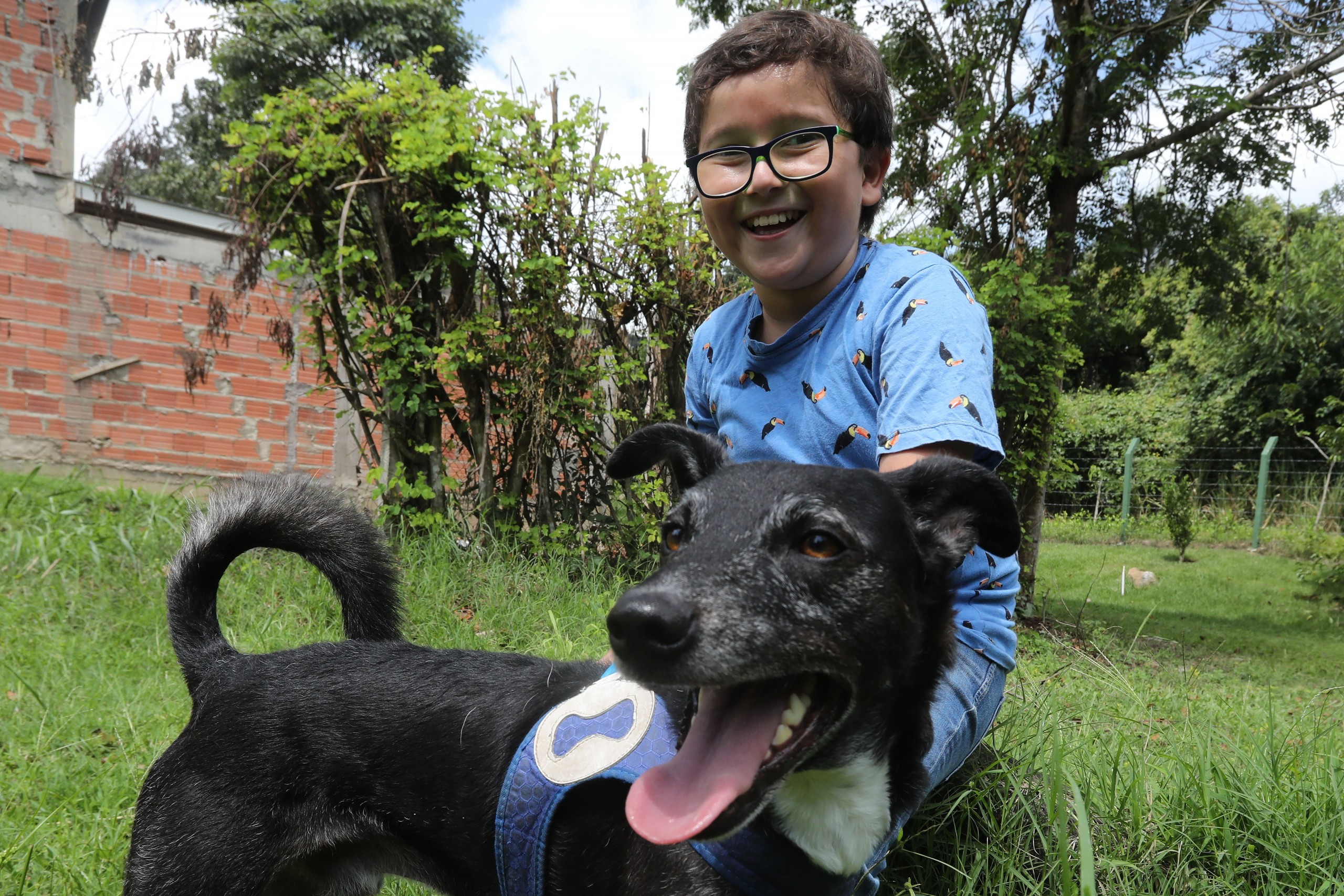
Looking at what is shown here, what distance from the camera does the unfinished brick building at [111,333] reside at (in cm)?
755

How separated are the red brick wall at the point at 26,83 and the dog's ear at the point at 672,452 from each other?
8.47m

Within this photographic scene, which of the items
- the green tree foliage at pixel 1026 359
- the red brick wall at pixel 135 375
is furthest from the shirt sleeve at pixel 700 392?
the red brick wall at pixel 135 375

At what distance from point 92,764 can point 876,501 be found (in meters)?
3.02

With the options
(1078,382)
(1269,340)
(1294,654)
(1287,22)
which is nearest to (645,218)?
(1287,22)

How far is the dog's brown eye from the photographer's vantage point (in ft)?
4.83

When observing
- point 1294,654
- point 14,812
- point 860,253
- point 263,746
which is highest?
point 860,253

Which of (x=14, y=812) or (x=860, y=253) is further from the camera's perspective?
(x=14, y=812)

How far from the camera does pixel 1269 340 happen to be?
1659 centimetres

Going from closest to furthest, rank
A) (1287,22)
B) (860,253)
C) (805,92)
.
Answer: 1. (805,92)
2. (860,253)
3. (1287,22)

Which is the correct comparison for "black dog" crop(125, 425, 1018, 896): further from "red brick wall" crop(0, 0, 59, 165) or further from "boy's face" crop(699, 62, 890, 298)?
"red brick wall" crop(0, 0, 59, 165)

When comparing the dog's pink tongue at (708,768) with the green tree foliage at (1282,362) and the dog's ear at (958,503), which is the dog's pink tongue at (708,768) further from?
the green tree foliage at (1282,362)

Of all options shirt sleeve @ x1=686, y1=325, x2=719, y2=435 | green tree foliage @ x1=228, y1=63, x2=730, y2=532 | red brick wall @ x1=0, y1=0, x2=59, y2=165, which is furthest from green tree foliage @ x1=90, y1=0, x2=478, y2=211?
shirt sleeve @ x1=686, y1=325, x2=719, y2=435

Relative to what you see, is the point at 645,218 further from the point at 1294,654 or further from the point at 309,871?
the point at 1294,654

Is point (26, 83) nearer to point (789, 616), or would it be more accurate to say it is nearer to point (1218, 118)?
point (789, 616)
